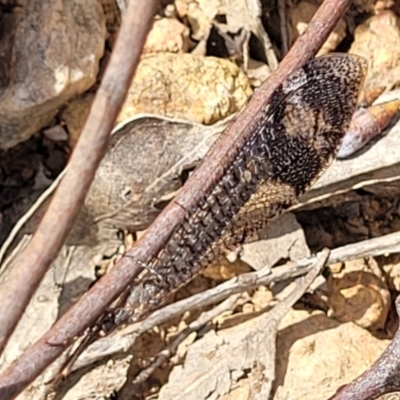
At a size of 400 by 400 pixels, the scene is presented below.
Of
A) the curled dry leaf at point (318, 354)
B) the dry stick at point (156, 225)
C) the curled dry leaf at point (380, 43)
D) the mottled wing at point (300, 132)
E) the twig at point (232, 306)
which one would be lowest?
the curled dry leaf at point (318, 354)

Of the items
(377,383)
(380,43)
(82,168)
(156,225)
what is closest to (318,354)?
(377,383)

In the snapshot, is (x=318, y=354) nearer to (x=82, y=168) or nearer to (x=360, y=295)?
(x=360, y=295)

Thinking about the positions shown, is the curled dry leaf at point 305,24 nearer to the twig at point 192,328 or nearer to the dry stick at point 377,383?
the twig at point 192,328

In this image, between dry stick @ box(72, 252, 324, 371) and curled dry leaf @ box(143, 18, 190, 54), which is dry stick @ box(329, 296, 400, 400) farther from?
curled dry leaf @ box(143, 18, 190, 54)

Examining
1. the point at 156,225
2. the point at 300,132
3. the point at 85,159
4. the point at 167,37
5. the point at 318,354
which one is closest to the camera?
the point at 85,159

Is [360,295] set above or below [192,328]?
below

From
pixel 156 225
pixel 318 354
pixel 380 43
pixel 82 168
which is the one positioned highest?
pixel 82 168

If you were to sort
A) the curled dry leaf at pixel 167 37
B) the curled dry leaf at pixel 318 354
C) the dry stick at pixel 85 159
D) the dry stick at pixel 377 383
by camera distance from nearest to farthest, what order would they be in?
the dry stick at pixel 85 159
the dry stick at pixel 377 383
the curled dry leaf at pixel 318 354
the curled dry leaf at pixel 167 37

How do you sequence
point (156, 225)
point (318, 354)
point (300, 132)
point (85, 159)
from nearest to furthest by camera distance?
point (85, 159)
point (156, 225)
point (300, 132)
point (318, 354)

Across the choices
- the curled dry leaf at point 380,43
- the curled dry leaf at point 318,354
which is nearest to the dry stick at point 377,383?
the curled dry leaf at point 318,354

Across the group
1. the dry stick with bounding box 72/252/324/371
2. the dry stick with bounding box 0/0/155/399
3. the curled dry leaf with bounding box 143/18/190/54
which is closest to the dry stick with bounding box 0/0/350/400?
the dry stick with bounding box 0/0/155/399
